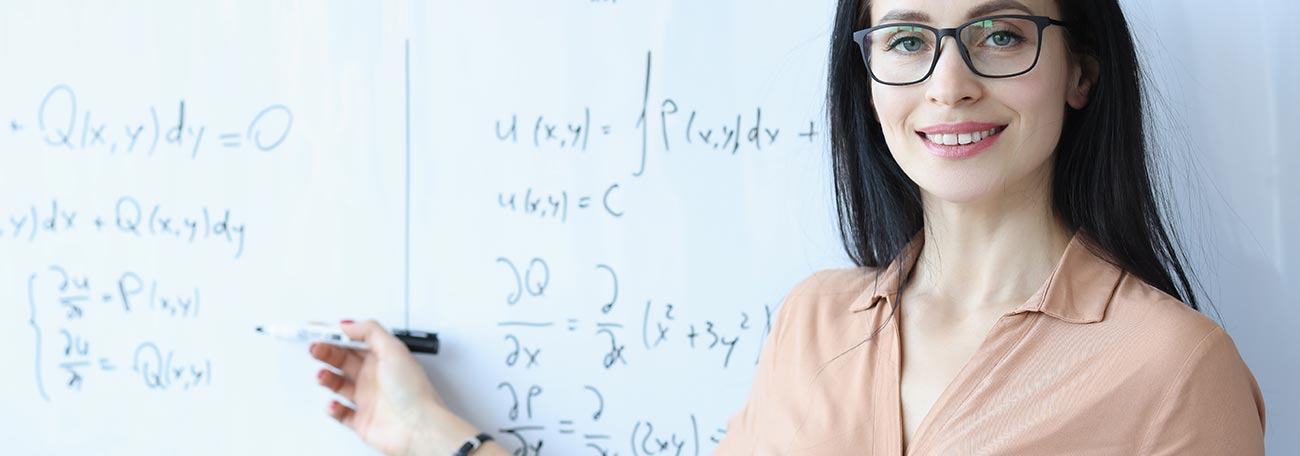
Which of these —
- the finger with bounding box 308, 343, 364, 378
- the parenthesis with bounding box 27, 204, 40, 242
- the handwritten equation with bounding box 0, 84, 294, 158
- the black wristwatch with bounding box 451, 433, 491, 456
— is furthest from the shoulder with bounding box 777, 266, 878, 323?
the parenthesis with bounding box 27, 204, 40, 242

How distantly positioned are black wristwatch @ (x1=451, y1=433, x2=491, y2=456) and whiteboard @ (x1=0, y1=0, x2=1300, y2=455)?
0.04m

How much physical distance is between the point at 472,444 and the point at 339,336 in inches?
7.6

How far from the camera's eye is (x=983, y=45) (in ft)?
2.61

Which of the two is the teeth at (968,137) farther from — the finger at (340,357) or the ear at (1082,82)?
the finger at (340,357)

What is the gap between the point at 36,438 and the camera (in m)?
1.16

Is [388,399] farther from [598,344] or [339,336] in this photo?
[598,344]

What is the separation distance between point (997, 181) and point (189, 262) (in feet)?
2.88

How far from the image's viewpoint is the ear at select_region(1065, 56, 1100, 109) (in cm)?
84

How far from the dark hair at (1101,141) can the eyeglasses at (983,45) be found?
0.16 feet

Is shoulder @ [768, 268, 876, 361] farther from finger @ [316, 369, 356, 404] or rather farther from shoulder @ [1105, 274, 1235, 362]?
finger @ [316, 369, 356, 404]

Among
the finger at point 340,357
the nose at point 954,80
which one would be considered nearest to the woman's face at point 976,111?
the nose at point 954,80

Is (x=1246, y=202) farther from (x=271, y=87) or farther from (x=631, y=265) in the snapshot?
(x=271, y=87)

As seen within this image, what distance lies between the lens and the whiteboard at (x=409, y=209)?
107cm

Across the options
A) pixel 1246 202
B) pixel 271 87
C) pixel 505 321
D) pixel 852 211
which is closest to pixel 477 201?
pixel 505 321
